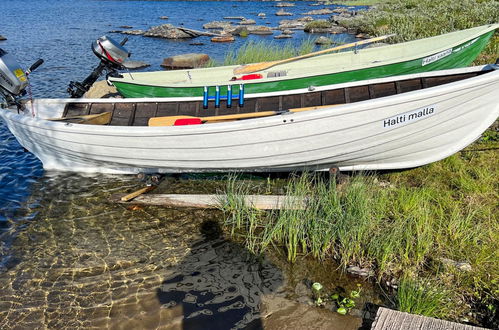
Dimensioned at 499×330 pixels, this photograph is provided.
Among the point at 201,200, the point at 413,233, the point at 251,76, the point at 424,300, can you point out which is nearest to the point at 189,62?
the point at 251,76

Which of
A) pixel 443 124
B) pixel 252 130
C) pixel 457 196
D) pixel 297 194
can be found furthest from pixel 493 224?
pixel 252 130

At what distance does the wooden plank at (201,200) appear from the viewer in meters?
6.64

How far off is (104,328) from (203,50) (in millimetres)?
21447

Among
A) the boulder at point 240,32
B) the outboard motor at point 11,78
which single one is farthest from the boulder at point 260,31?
the outboard motor at point 11,78

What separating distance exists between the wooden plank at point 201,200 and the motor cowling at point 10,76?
3237mm

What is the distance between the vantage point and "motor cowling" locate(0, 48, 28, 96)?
26.9ft

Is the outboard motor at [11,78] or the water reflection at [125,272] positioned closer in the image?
the water reflection at [125,272]

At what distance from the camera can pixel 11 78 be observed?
8.27 m

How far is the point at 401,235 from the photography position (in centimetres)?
523

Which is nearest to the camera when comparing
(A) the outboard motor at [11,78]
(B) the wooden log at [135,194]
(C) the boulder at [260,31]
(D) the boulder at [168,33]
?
(B) the wooden log at [135,194]

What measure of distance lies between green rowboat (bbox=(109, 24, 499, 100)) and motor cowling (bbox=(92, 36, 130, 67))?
32.5 inches

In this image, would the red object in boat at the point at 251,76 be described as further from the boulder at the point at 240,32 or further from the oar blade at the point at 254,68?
the boulder at the point at 240,32

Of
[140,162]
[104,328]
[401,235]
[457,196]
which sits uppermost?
[140,162]

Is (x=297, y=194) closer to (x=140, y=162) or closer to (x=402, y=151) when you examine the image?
(x=402, y=151)
